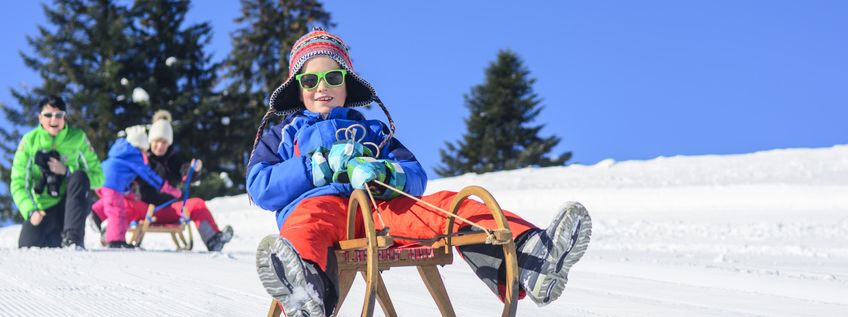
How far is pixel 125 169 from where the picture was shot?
8.11 m

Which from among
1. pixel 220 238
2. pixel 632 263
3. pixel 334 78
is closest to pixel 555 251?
pixel 334 78

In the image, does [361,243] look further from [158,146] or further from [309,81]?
[158,146]

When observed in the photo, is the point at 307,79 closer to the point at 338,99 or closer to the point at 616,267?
the point at 338,99

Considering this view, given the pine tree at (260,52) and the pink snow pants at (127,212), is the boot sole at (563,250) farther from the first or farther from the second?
the pine tree at (260,52)

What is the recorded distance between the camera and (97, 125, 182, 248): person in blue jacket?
26.1ft

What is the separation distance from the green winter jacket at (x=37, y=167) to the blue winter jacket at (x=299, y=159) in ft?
16.8

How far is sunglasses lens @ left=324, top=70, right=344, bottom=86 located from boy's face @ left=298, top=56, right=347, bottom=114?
2 centimetres

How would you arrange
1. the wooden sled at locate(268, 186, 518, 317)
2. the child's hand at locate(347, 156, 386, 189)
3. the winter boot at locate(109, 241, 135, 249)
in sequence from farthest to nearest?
the winter boot at locate(109, 241, 135, 249) < the child's hand at locate(347, 156, 386, 189) < the wooden sled at locate(268, 186, 518, 317)

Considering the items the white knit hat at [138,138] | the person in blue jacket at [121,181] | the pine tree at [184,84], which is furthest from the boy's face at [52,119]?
the pine tree at [184,84]

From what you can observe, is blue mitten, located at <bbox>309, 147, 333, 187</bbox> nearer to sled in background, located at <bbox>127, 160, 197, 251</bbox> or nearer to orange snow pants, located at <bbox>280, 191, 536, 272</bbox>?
orange snow pants, located at <bbox>280, 191, 536, 272</bbox>

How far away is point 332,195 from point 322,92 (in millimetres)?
547

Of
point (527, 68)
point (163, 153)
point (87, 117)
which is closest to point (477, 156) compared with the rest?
point (527, 68)

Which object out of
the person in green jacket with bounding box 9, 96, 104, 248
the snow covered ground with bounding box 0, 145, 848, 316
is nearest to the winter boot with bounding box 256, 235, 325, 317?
the snow covered ground with bounding box 0, 145, 848, 316

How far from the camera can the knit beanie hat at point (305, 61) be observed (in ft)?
10.7
